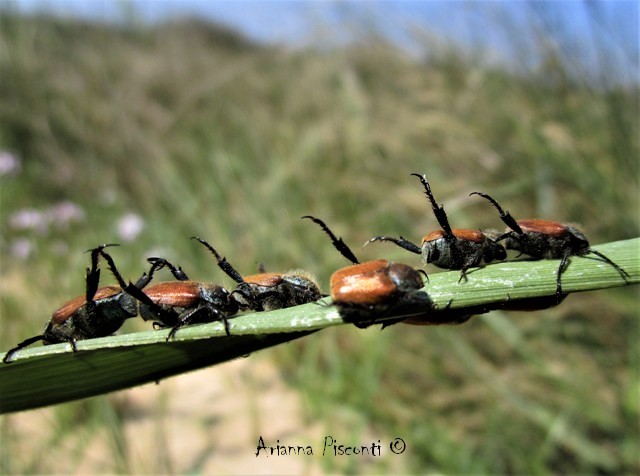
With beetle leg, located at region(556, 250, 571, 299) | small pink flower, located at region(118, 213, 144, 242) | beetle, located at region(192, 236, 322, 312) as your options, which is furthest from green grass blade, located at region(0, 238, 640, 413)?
small pink flower, located at region(118, 213, 144, 242)

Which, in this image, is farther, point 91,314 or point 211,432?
point 211,432

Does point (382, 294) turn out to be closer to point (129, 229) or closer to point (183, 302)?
point (183, 302)

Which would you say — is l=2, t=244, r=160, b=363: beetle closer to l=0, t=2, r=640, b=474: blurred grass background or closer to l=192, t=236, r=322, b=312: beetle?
l=192, t=236, r=322, b=312: beetle

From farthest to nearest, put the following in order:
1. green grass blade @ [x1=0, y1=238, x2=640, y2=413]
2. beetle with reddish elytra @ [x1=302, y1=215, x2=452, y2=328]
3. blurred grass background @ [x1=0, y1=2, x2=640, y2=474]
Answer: blurred grass background @ [x1=0, y1=2, x2=640, y2=474], beetle with reddish elytra @ [x1=302, y1=215, x2=452, y2=328], green grass blade @ [x1=0, y1=238, x2=640, y2=413]

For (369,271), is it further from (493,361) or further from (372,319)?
(493,361)

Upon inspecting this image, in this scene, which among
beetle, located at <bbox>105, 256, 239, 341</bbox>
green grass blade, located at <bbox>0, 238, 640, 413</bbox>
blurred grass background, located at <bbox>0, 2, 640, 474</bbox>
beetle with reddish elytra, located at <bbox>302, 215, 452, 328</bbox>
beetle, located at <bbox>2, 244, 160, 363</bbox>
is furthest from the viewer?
blurred grass background, located at <bbox>0, 2, 640, 474</bbox>
